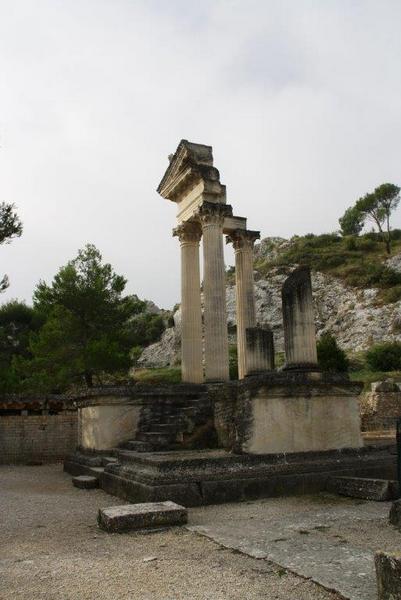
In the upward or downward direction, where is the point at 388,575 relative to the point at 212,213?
downward

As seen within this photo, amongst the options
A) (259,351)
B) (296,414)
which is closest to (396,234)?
(259,351)

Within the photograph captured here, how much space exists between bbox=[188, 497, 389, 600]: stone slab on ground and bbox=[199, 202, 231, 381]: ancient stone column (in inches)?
244

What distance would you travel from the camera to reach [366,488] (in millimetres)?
7164

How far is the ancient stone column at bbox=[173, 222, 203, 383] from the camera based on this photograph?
570 inches

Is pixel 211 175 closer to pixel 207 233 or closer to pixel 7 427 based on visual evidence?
pixel 207 233

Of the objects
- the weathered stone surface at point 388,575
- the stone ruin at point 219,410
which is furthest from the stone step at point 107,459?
the weathered stone surface at point 388,575

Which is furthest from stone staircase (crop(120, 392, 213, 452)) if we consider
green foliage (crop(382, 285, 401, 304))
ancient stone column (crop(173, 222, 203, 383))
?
green foliage (crop(382, 285, 401, 304))

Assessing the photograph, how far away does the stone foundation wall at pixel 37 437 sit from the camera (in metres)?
15.2

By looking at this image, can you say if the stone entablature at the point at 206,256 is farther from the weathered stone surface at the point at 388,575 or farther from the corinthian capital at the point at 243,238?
the weathered stone surface at the point at 388,575

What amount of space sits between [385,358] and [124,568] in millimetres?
28127

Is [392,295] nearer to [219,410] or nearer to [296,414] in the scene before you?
[219,410]

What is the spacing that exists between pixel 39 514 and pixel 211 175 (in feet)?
31.3

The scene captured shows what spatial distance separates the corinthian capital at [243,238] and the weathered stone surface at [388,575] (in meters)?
12.4

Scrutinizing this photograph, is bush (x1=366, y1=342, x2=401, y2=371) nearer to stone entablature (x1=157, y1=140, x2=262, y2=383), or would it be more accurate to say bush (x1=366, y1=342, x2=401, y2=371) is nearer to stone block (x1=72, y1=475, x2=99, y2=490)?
stone entablature (x1=157, y1=140, x2=262, y2=383)
